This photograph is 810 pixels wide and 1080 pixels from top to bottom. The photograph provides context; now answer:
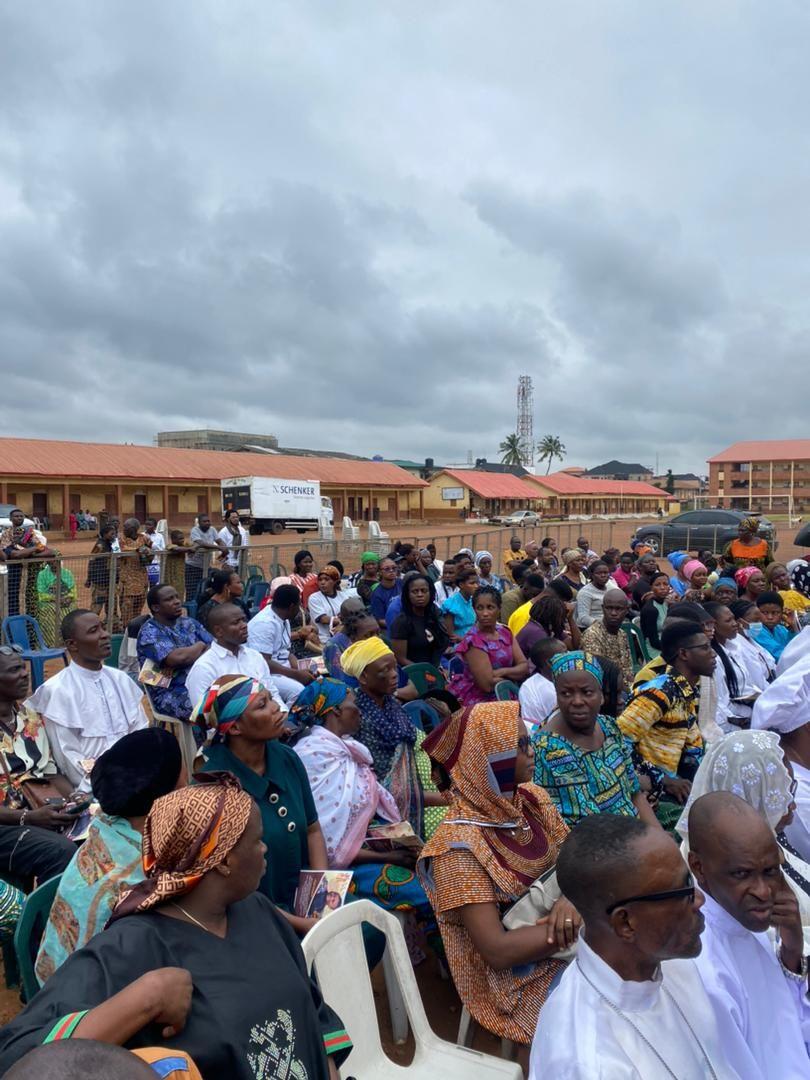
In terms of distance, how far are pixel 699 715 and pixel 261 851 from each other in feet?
13.2

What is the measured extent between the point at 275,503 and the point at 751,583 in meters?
27.5

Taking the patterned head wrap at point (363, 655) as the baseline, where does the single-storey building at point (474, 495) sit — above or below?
above

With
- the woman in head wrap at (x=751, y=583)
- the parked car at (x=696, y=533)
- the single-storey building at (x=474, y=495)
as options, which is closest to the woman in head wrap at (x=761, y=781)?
the woman in head wrap at (x=751, y=583)

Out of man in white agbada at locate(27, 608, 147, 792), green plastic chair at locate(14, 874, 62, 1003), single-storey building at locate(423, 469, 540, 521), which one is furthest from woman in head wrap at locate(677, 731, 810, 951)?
single-storey building at locate(423, 469, 540, 521)

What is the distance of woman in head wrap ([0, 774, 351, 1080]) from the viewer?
1446mm

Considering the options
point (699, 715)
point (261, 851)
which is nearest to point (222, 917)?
point (261, 851)

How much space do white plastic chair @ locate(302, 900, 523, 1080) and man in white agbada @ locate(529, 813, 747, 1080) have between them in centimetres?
80

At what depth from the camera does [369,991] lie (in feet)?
8.37

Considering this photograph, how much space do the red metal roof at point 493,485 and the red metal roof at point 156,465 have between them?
351 inches

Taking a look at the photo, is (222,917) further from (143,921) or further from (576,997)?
(576,997)

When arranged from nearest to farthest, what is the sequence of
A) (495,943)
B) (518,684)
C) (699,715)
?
(495,943), (699,715), (518,684)

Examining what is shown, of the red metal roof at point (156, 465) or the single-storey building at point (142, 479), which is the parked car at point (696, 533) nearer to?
the single-storey building at point (142, 479)

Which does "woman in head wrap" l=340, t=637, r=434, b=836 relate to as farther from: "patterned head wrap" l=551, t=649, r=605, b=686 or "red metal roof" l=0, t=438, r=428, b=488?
"red metal roof" l=0, t=438, r=428, b=488

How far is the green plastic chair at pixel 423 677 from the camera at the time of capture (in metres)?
6.05
